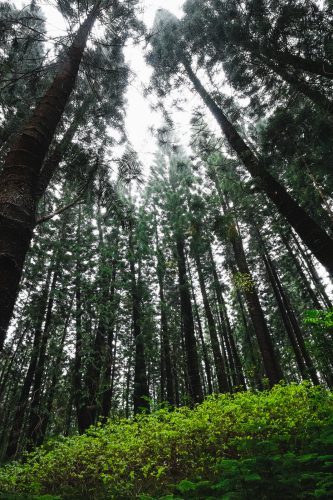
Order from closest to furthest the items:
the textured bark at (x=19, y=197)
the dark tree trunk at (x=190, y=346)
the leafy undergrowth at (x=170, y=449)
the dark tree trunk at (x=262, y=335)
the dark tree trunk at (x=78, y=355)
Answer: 1. the textured bark at (x=19, y=197)
2. the leafy undergrowth at (x=170, y=449)
3. the dark tree trunk at (x=78, y=355)
4. the dark tree trunk at (x=262, y=335)
5. the dark tree trunk at (x=190, y=346)

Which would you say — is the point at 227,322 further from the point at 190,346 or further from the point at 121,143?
the point at 121,143

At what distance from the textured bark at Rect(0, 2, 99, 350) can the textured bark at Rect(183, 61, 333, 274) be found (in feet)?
15.8

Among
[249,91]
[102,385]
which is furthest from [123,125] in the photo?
[102,385]

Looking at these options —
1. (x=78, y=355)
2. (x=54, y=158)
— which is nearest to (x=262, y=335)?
(x=78, y=355)

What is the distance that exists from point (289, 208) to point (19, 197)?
5.47 metres

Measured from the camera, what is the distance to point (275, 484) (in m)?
2.56

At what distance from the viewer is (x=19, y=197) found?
2.33 m

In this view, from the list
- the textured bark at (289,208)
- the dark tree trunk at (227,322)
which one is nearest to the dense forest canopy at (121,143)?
the textured bark at (289,208)

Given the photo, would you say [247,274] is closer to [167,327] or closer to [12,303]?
[167,327]

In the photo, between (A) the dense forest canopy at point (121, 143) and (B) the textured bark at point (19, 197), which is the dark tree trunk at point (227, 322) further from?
(B) the textured bark at point (19, 197)

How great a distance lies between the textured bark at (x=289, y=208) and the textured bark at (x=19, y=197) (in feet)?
15.8

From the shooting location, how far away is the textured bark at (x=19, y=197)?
2.01 m

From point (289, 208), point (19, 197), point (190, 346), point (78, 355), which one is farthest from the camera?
point (190, 346)

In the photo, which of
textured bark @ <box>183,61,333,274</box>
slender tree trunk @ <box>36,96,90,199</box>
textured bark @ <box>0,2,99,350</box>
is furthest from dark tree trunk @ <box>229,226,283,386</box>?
textured bark @ <box>0,2,99,350</box>
